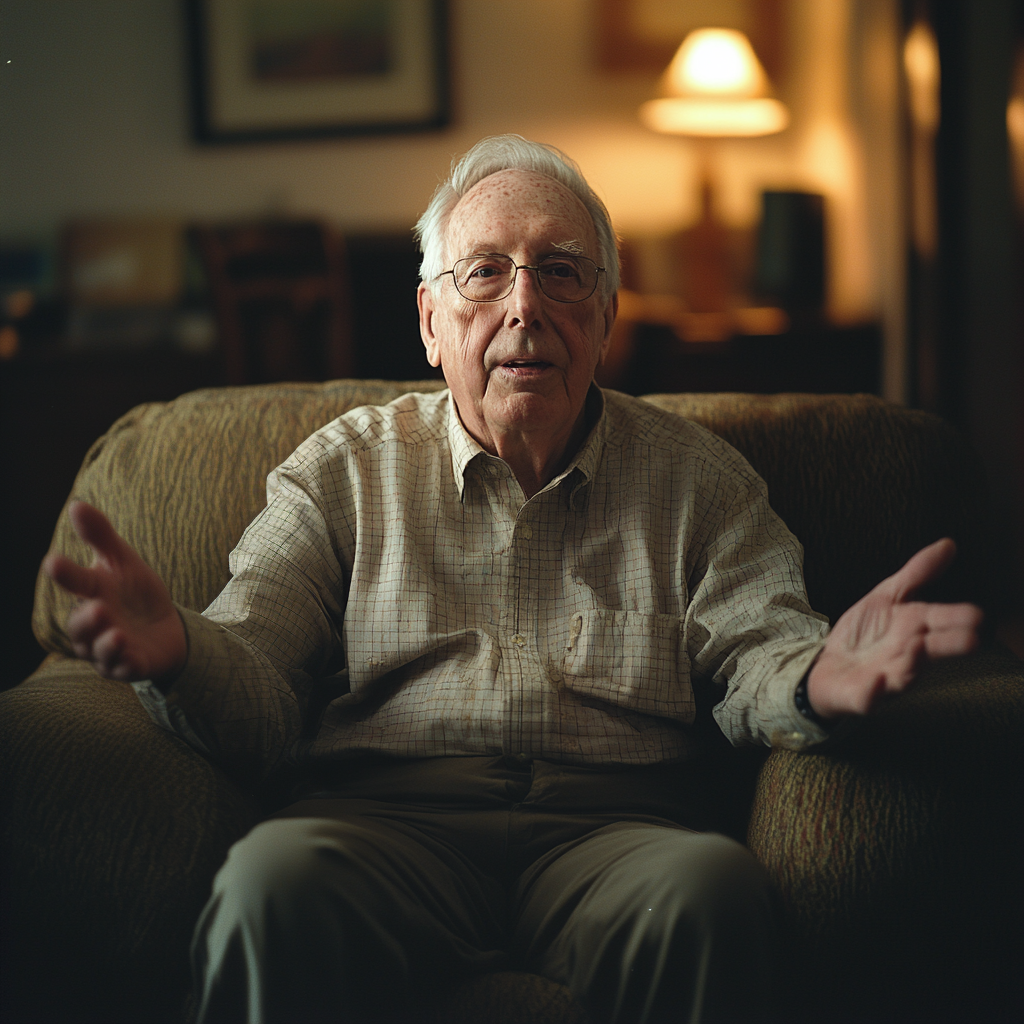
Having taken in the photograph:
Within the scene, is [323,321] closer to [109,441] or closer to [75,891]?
[109,441]

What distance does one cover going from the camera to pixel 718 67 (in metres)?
3.17

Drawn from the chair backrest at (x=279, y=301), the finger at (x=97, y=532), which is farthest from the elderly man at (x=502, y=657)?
the chair backrest at (x=279, y=301)

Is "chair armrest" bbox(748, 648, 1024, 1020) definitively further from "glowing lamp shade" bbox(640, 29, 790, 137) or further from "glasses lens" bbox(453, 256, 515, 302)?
"glowing lamp shade" bbox(640, 29, 790, 137)

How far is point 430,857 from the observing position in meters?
0.92

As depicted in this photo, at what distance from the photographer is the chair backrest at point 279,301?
2830 mm

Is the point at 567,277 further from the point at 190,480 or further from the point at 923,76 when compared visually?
the point at 923,76

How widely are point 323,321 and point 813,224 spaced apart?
1.69 metres

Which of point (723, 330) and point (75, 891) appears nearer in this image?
point (75, 891)

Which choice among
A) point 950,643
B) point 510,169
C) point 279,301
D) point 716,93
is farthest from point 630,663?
point 716,93

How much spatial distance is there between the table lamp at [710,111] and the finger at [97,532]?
8.44 ft

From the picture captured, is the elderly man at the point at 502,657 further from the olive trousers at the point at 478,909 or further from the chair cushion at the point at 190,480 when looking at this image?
the chair cushion at the point at 190,480

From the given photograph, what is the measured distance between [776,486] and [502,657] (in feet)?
1.56

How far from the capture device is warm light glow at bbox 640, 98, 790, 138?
327cm

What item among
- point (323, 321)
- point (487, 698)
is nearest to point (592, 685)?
point (487, 698)
